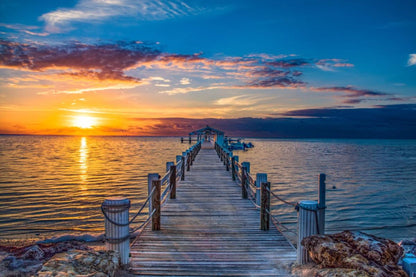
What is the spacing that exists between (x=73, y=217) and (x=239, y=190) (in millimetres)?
8828

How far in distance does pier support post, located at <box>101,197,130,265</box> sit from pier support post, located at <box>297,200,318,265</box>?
3054 mm

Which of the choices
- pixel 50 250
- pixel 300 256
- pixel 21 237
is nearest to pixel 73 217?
pixel 21 237

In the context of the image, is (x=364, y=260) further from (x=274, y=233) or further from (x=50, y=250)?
(x=50, y=250)

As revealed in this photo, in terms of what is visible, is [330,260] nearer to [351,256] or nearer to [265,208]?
[351,256]

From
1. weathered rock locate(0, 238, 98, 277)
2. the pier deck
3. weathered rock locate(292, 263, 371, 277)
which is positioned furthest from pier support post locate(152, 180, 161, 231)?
weathered rock locate(292, 263, 371, 277)

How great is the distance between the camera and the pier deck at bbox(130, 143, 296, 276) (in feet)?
17.7

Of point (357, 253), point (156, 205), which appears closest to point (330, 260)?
point (357, 253)

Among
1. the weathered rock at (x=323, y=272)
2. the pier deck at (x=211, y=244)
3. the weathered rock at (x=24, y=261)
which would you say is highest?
the weathered rock at (x=323, y=272)

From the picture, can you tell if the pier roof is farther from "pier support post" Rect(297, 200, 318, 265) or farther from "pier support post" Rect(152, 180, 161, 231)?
"pier support post" Rect(297, 200, 318, 265)

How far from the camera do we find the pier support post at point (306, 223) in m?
5.30

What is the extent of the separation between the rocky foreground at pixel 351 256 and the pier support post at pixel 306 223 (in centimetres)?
16

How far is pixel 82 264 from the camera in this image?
4336 mm

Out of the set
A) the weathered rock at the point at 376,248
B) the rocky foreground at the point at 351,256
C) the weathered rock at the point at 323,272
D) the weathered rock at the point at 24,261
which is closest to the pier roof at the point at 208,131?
the weathered rock at the point at 24,261

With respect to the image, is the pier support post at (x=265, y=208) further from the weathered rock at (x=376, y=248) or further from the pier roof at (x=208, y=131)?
the pier roof at (x=208, y=131)
